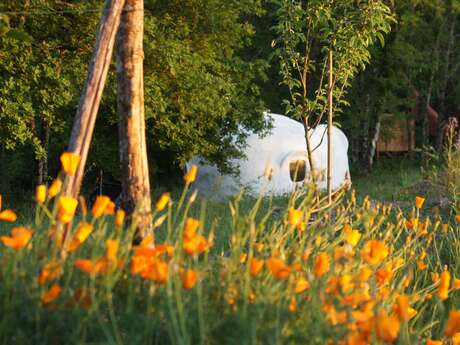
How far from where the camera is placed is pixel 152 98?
12297 mm

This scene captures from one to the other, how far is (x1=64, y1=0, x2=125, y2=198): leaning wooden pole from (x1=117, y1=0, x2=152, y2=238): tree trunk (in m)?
0.24

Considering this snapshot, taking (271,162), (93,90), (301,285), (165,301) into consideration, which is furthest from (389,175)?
(165,301)

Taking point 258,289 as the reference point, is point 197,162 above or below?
below

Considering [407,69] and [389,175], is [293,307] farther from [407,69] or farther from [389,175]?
[407,69]

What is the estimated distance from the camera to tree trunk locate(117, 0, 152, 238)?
414cm

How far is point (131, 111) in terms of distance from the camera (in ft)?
13.8

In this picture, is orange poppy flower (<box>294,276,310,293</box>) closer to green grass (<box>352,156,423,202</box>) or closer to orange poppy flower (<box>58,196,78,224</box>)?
orange poppy flower (<box>58,196,78,224</box>)

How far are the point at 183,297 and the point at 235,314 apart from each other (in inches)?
13.4

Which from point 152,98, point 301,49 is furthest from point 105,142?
point 301,49

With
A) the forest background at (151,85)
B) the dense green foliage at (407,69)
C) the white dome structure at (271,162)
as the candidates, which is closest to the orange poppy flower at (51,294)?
the forest background at (151,85)

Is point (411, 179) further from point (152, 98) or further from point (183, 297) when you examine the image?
point (183, 297)

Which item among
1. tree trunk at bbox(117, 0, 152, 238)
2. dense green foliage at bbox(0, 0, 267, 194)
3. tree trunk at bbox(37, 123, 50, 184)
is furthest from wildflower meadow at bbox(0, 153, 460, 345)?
tree trunk at bbox(37, 123, 50, 184)

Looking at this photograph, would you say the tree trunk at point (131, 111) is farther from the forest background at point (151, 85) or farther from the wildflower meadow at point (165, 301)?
the forest background at point (151, 85)

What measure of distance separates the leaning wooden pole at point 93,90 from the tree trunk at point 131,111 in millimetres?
237
